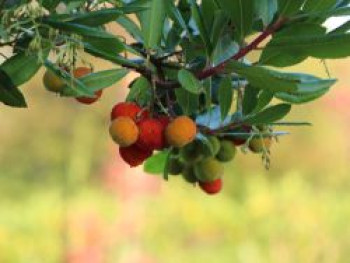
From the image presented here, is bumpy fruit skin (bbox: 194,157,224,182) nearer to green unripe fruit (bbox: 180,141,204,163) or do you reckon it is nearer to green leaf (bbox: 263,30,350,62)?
green unripe fruit (bbox: 180,141,204,163)

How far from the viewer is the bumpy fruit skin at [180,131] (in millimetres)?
854

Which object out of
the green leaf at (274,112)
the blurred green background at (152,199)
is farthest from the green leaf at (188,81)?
the blurred green background at (152,199)

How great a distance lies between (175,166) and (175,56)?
0.22m

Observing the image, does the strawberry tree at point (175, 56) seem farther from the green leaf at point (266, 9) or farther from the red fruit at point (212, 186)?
the red fruit at point (212, 186)

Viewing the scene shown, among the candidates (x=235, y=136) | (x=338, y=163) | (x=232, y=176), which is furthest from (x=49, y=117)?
(x=235, y=136)

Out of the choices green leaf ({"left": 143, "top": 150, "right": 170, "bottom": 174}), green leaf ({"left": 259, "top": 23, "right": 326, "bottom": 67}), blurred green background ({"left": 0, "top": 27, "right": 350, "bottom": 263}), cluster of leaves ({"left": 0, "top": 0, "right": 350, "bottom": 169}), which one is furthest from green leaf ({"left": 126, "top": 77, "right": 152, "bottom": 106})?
blurred green background ({"left": 0, "top": 27, "right": 350, "bottom": 263})

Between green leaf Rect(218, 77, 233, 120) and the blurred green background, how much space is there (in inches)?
109

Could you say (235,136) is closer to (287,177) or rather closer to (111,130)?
(111,130)

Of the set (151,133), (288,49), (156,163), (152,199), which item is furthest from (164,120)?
(152,199)

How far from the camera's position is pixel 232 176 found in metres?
4.60

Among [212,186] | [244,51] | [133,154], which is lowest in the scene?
[212,186]

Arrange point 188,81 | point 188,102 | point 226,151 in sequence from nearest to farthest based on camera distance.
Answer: point 188,81, point 188,102, point 226,151

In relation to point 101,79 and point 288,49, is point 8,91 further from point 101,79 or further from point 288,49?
point 288,49

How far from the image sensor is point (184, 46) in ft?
2.88
